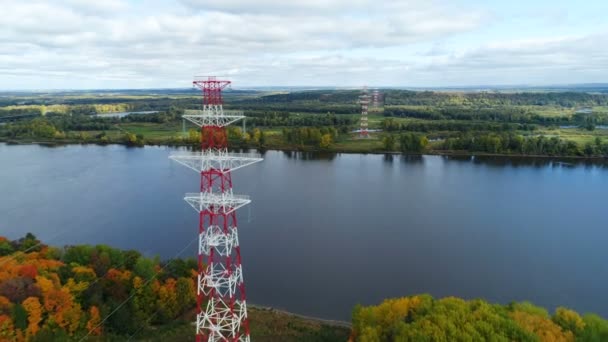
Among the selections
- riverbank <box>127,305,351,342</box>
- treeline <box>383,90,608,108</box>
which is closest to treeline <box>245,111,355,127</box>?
treeline <box>383,90,608,108</box>

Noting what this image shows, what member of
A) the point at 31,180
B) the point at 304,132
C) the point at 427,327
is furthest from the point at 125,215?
the point at 304,132

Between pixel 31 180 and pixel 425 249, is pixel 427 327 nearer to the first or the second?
pixel 425 249

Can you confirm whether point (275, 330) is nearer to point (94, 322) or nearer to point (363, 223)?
point (94, 322)

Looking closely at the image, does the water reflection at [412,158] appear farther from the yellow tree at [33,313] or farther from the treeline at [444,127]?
the yellow tree at [33,313]

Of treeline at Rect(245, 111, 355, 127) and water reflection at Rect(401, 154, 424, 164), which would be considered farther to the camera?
treeline at Rect(245, 111, 355, 127)

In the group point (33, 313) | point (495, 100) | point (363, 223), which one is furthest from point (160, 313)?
point (495, 100)

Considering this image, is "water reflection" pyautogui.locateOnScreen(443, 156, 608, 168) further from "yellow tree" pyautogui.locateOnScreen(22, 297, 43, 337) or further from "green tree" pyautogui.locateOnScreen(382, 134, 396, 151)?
"yellow tree" pyautogui.locateOnScreen(22, 297, 43, 337)

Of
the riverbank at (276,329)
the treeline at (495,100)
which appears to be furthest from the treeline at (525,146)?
the treeline at (495,100)
